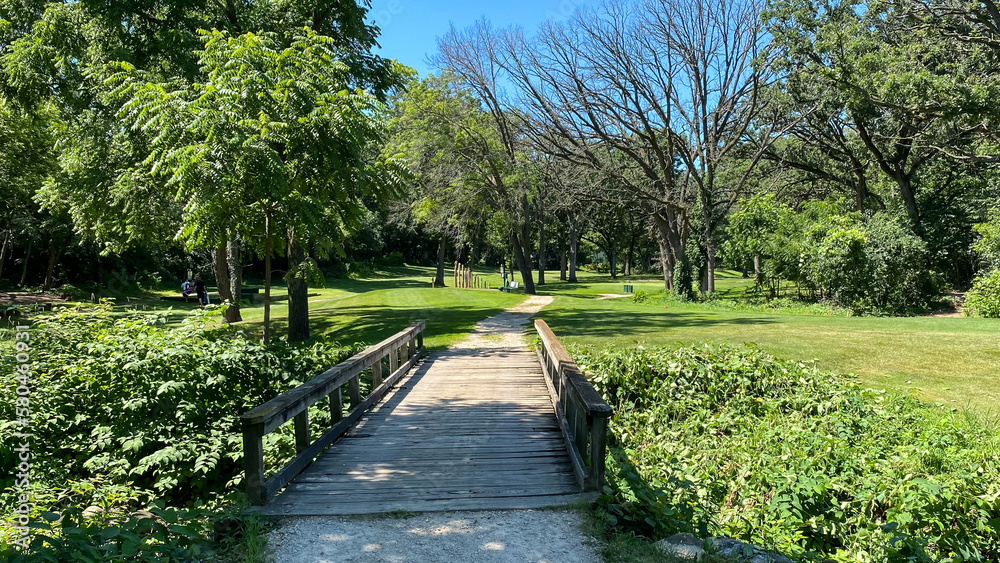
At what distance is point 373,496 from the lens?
4566mm

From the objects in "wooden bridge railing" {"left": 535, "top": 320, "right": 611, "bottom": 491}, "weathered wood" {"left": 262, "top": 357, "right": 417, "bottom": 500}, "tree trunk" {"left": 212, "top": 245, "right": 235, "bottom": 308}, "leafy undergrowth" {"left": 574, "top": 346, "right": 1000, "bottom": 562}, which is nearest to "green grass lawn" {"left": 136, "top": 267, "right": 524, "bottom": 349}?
"tree trunk" {"left": 212, "top": 245, "right": 235, "bottom": 308}

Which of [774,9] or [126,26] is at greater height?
[774,9]

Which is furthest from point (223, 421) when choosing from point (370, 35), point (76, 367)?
point (370, 35)

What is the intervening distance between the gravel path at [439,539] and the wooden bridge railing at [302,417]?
0.48 m

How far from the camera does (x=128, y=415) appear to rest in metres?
5.83

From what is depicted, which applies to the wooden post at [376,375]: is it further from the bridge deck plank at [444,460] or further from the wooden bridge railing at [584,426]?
the wooden bridge railing at [584,426]

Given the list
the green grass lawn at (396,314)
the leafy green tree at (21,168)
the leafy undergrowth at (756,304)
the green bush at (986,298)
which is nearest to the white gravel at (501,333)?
the green grass lawn at (396,314)

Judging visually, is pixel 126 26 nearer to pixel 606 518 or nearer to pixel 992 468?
pixel 606 518

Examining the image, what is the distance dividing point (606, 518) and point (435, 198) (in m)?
25.4

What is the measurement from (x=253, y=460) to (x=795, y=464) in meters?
5.20

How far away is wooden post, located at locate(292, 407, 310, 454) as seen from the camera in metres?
5.20

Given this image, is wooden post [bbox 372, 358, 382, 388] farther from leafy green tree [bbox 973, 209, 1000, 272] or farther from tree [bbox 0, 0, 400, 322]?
leafy green tree [bbox 973, 209, 1000, 272]

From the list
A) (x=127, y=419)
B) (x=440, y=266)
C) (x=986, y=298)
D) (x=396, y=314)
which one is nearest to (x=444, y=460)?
(x=127, y=419)

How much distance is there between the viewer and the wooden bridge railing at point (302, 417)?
4.29 m
